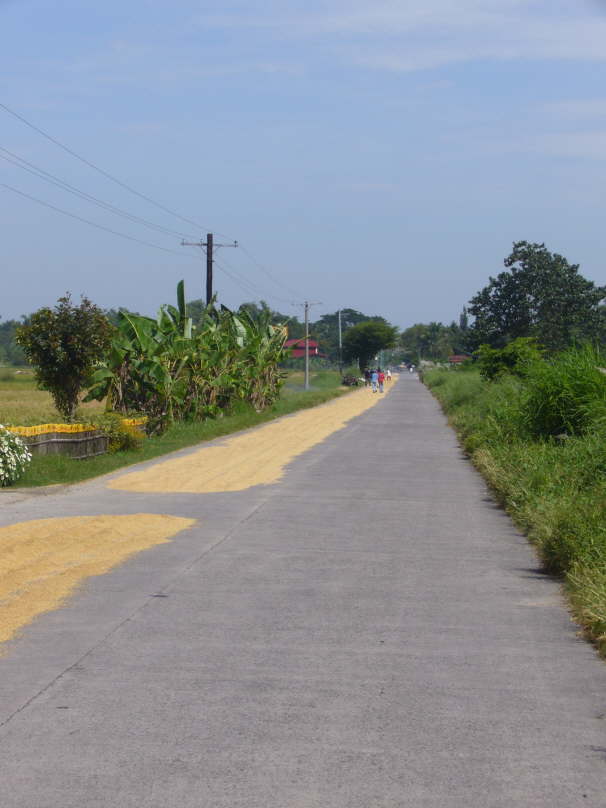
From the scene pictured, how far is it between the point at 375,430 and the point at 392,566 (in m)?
22.8

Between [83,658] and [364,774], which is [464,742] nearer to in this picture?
[364,774]

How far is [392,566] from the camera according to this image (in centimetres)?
1038

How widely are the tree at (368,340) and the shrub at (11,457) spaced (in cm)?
13130

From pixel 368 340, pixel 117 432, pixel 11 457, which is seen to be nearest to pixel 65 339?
pixel 117 432

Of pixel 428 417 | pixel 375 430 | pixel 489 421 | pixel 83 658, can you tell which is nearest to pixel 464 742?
pixel 83 658

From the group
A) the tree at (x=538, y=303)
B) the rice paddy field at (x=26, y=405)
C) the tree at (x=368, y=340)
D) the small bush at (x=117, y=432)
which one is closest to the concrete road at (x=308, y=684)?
the rice paddy field at (x=26, y=405)

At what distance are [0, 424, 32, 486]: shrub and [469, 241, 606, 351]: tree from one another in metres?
71.1

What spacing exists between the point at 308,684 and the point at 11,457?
11290 millimetres

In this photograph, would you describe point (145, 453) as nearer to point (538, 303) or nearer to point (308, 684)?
point (308, 684)

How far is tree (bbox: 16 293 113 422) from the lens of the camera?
26031mm

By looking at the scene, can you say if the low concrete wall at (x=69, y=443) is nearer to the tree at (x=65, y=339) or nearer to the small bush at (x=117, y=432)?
the small bush at (x=117, y=432)

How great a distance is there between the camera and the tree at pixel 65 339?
85.4ft

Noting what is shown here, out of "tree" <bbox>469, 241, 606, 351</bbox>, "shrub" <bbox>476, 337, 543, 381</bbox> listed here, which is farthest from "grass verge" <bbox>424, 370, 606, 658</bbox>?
"tree" <bbox>469, 241, 606, 351</bbox>

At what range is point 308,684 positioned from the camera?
20.8ft
